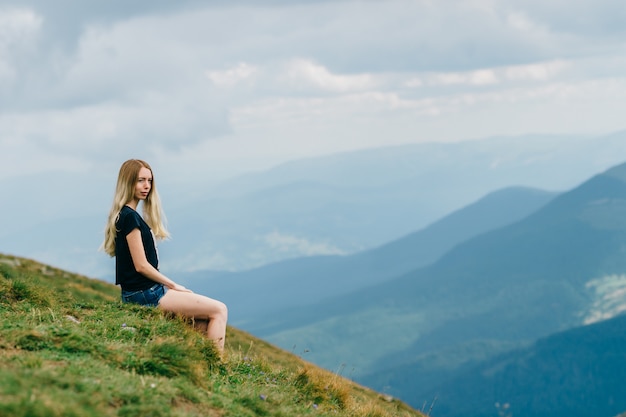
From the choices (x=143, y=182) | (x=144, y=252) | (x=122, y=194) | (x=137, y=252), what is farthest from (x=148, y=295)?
(x=143, y=182)

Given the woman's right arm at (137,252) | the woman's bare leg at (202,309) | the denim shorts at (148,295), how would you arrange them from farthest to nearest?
1. the denim shorts at (148,295)
2. the woman's bare leg at (202,309)
3. the woman's right arm at (137,252)

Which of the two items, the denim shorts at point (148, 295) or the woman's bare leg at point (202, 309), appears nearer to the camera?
the woman's bare leg at point (202, 309)

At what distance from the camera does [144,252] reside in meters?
12.5

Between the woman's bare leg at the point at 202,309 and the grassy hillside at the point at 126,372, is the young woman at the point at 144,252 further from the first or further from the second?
the grassy hillside at the point at 126,372

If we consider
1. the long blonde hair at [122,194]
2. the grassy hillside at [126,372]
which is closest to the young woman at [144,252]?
the long blonde hair at [122,194]

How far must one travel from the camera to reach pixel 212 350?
40.3 ft

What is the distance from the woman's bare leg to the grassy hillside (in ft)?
0.91

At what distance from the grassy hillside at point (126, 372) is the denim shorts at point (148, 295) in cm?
17

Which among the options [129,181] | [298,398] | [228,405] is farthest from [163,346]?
[129,181]

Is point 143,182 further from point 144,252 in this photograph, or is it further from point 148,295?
point 148,295

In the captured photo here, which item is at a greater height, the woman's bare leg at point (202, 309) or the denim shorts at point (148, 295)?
the denim shorts at point (148, 295)

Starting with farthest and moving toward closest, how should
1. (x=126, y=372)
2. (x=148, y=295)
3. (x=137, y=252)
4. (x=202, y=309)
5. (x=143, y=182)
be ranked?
(x=148, y=295) < (x=202, y=309) < (x=143, y=182) < (x=137, y=252) < (x=126, y=372)

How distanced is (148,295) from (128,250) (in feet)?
3.49

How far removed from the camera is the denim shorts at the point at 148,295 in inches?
518
